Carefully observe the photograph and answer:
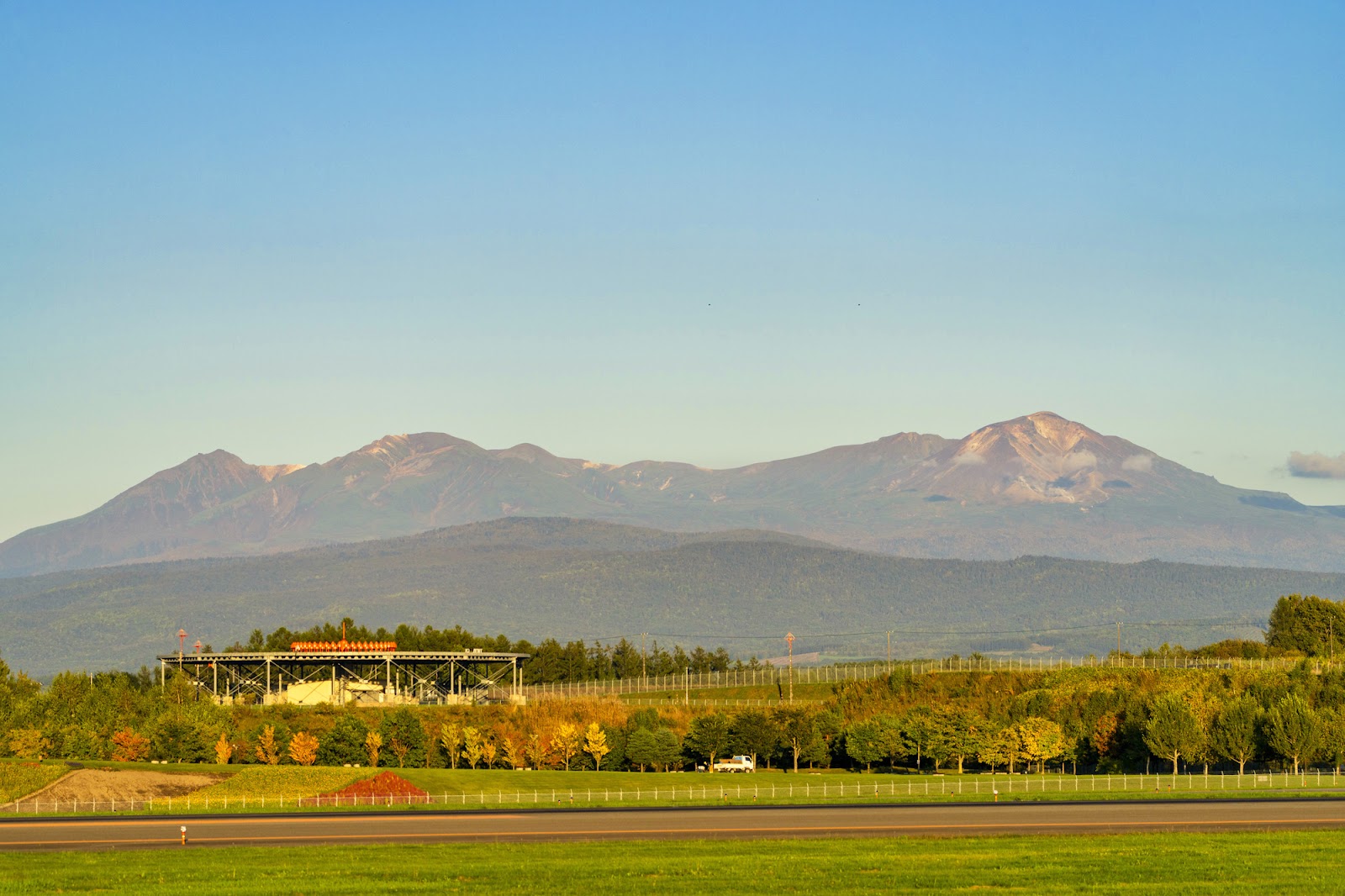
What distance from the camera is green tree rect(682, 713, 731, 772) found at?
148 m

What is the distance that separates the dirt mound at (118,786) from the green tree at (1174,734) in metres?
74.4

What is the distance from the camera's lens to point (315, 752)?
143 m

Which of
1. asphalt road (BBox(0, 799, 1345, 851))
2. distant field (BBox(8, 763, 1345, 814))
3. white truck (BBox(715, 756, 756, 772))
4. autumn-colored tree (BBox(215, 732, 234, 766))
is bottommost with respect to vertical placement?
white truck (BBox(715, 756, 756, 772))

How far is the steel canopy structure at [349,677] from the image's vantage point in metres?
175

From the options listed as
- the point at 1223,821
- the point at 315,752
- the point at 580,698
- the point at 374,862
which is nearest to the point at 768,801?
the point at 1223,821

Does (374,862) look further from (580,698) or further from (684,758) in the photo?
Answer: (580,698)

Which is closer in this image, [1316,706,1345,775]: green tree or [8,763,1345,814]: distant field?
[8,763,1345,814]: distant field

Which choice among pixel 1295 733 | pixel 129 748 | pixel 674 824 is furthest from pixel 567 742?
pixel 1295 733

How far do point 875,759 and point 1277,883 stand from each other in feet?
269

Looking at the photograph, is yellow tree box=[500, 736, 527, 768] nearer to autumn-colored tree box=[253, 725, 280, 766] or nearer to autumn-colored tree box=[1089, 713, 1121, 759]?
autumn-colored tree box=[253, 725, 280, 766]

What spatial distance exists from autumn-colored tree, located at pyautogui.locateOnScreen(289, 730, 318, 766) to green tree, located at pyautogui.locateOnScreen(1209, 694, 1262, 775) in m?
76.6

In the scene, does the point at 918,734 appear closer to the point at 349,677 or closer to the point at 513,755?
the point at 513,755

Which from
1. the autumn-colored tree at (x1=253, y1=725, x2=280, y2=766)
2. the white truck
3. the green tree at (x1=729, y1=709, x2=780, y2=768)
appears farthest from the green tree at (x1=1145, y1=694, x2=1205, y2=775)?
the autumn-colored tree at (x1=253, y1=725, x2=280, y2=766)

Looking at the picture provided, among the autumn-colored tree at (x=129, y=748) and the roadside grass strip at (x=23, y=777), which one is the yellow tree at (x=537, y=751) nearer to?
the autumn-colored tree at (x=129, y=748)
